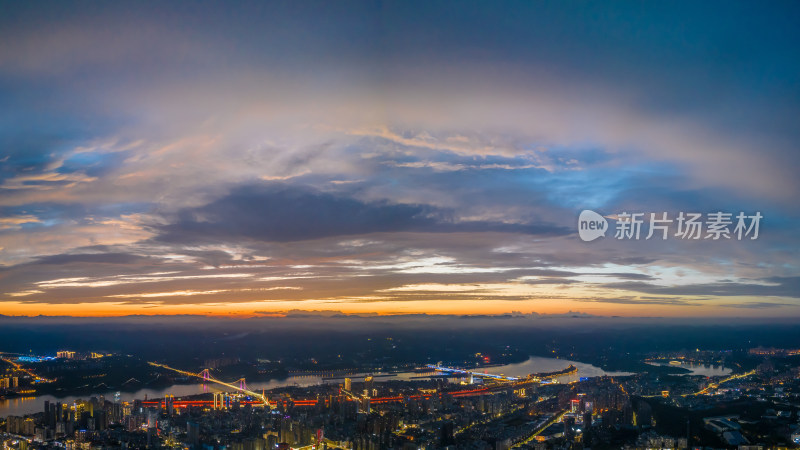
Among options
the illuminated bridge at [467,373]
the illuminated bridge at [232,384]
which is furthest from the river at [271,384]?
the illuminated bridge at [467,373]

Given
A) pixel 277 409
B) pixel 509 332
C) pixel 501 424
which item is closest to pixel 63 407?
pixel 277 409

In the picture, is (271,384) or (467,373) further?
(467,373)

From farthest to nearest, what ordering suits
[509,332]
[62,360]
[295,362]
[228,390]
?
[509,332] → [295,362] → [62,360] → [228,390]

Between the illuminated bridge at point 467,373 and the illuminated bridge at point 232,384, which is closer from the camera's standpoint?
the illuminated bridge at point 232,384

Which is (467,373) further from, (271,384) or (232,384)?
(232,384)

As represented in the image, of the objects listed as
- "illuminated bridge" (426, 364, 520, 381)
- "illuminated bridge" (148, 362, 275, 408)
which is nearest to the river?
"illuminated bridge" (148, 362, 275, 408)

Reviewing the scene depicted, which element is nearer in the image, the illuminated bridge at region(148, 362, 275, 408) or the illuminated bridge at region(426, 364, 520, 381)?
the illuminated bridge at region(148, 362, 275, 408)

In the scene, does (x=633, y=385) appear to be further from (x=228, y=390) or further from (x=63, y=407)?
(x=63, y=407)

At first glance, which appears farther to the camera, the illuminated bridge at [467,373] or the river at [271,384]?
the illuminated bridge at [467,373]

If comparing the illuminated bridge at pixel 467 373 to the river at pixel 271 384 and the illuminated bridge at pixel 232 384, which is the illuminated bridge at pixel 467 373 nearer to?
the river at pixel 271 384

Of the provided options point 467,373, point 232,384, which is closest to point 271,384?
point 232,384

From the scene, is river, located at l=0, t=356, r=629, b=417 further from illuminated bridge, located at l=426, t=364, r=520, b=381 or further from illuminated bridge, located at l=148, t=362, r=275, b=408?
illuminated bridge, located at l=426, t=364, r=520, b=381
